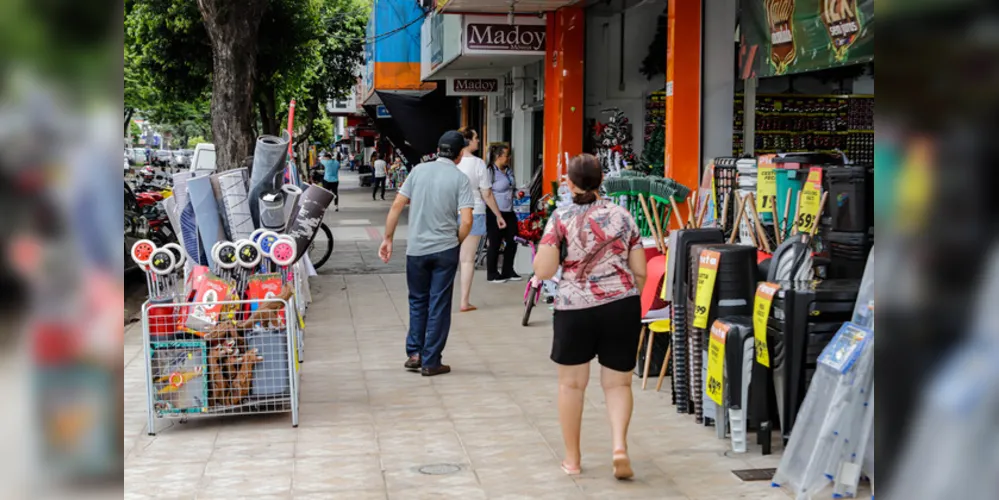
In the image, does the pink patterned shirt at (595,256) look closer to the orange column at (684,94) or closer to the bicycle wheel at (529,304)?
the orange column at (684,94)

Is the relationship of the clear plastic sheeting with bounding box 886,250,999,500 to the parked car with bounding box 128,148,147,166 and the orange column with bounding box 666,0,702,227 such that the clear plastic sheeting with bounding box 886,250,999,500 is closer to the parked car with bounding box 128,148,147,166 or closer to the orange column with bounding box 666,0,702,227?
the orange column with bounding box 666,0,702,227

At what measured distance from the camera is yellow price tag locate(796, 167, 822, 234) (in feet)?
18.5

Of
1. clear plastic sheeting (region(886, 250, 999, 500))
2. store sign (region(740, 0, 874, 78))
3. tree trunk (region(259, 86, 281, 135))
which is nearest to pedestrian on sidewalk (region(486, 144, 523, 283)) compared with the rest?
store sign (region(740, 0, 874, 78))

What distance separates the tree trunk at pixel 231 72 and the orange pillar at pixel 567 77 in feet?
13.0

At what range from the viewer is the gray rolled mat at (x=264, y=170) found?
283 inches

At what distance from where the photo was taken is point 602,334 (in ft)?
16.1

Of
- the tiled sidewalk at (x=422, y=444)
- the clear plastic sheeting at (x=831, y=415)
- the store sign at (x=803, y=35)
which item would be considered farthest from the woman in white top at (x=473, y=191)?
the clear plastic sheeting at (x=831, y=415)

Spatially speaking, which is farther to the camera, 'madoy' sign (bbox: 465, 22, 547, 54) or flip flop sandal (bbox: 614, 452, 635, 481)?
'madoy' sign (bbox: 465, 22, 547, 54)

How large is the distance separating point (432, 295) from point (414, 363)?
2.30 feet

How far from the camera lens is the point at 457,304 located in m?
11.1

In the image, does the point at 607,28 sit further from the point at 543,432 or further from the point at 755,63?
the point at 543,432

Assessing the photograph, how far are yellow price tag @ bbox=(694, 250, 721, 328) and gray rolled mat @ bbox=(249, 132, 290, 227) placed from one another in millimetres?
3239

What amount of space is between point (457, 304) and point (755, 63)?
4505 mm

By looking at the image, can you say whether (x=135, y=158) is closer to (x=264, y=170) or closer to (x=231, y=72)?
(x=231, y=72)
